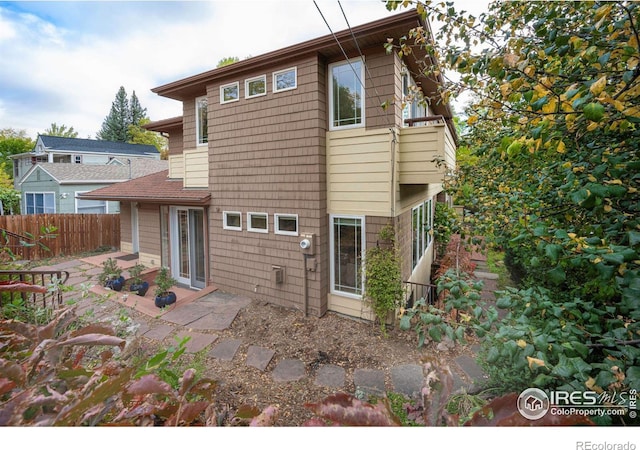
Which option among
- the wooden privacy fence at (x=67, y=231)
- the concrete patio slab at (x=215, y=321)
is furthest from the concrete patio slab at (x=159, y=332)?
the wooden privacy fence at (x=67, y=231)

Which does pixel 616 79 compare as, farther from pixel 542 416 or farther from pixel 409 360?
pixel 409 360

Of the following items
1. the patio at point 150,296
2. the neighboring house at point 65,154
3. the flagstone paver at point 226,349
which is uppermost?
the neighboring house at point 65,154

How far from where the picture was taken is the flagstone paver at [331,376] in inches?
153

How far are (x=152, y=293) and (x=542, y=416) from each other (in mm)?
7958

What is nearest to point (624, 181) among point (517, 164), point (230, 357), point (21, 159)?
point (517, 164)

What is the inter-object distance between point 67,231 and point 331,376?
42.5 ft

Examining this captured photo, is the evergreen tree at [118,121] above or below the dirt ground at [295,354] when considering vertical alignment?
above

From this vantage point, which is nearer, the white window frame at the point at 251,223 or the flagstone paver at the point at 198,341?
the flagstone paver at the point at 198,341

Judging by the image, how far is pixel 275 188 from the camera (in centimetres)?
613

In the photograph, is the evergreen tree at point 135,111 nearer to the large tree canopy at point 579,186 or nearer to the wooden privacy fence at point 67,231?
the wooden privacy fence at point 67,231

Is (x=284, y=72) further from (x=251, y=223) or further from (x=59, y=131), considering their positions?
(x=59, y=131)

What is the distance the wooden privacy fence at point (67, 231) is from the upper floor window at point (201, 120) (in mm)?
7829

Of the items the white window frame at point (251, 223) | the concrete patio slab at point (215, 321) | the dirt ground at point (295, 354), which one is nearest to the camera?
the dirt ground at point (295, 354)

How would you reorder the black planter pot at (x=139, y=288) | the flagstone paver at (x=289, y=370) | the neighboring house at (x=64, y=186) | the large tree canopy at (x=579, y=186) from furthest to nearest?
the neighboring house at (x=64, y=186), the black planter pot at (x=139, y=288), the flagstone paver at (x=289, y=370), the large tree canopy at (x=579, y=186)
